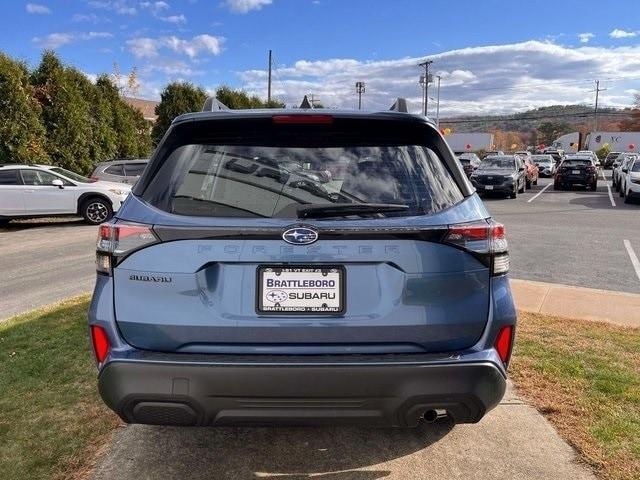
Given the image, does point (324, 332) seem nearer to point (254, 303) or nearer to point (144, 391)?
point (254, 303)

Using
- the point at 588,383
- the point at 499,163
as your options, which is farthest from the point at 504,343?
the point at 499,163

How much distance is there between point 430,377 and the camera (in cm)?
231

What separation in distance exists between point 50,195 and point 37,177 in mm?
547

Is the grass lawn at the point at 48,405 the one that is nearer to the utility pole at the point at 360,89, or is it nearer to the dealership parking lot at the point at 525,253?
the dealership parking lot at the point at 525,253

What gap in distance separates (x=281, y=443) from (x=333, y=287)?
132 centimetres

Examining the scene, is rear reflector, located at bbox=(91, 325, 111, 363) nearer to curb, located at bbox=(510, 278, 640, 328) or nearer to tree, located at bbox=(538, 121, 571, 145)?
curb, located at bbox=(510, 278, 640, 328)

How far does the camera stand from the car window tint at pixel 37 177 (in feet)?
44.6

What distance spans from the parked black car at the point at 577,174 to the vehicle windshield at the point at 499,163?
3520 millimetres

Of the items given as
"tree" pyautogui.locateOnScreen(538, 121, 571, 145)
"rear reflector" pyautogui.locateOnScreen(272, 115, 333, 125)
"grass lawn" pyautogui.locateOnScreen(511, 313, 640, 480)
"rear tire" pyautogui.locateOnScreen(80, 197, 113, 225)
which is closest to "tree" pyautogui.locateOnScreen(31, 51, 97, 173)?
"rear tire" pyautogui.locateOnScreen(80, 197, 113, 225)

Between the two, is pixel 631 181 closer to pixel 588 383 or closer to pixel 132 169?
pixel 132 169

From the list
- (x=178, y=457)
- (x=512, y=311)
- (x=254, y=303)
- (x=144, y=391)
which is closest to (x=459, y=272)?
(x=512, y=311)

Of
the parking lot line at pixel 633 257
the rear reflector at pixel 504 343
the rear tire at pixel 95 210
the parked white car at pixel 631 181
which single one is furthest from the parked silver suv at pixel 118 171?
the parked white car at pixel 631 181

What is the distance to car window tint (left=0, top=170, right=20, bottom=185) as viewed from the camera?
13.5 m

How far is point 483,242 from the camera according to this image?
8.07 ft
